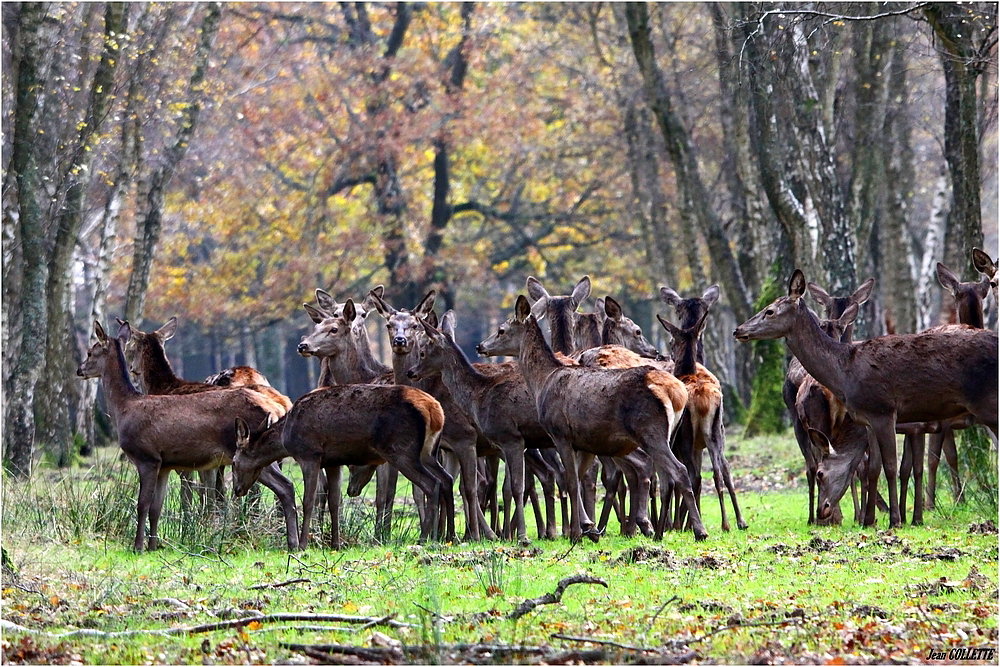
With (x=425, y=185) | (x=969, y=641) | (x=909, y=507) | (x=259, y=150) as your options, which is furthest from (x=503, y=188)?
(x=969, y=641)

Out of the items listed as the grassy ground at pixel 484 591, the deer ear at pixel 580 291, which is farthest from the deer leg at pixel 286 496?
the deer ear at pixel 580 291

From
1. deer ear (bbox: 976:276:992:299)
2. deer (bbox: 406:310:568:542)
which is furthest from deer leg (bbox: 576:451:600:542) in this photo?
deer ear (bbox: 976:276:992:299)

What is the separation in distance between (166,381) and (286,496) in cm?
235

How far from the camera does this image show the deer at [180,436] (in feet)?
39.7

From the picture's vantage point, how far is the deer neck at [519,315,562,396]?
11.9 meters

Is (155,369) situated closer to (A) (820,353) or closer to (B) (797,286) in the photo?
(B) (797,286)

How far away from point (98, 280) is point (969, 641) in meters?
18.9

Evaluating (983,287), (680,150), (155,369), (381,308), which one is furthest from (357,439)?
(680,150)

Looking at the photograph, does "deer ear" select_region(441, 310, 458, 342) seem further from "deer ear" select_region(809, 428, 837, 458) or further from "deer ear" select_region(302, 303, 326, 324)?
"deer ear" select_region(809, 428, 837, 458)

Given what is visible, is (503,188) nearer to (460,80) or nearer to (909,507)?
(460,80)

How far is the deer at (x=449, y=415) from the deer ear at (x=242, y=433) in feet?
5.71

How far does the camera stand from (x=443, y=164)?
35188mm

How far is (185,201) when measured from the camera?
3672 cm

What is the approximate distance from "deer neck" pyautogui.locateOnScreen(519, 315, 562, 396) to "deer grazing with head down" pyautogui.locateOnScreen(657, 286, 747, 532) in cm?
114
